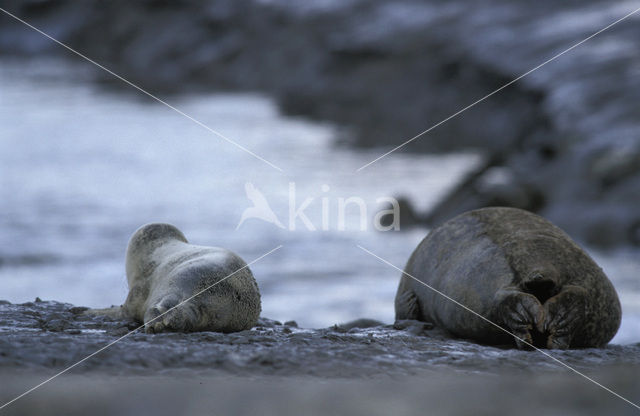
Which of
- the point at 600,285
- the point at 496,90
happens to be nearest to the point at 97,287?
the point at 600,285

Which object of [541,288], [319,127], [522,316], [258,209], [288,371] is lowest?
[288,371]

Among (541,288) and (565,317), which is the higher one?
(541,288)

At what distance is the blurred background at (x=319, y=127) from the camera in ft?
27.0

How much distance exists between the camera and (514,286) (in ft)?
12.0

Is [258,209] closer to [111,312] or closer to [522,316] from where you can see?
[111,312]

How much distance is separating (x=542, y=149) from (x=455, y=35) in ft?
20.6

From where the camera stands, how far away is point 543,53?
595 inches

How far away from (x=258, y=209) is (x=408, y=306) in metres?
5.58

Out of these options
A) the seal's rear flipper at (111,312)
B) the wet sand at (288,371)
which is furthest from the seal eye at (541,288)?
the seal's rear flipper at (111,312)

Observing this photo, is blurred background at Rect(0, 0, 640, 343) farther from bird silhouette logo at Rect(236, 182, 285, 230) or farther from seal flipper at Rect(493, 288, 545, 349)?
seal flipper at Rect(493, 288, 545, 349)

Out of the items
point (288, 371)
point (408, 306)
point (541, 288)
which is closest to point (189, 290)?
point (288, 371)

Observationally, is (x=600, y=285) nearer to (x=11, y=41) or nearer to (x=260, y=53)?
(x=260, y=53)

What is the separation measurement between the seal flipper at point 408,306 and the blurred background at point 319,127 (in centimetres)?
147

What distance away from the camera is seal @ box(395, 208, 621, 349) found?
354 cm
